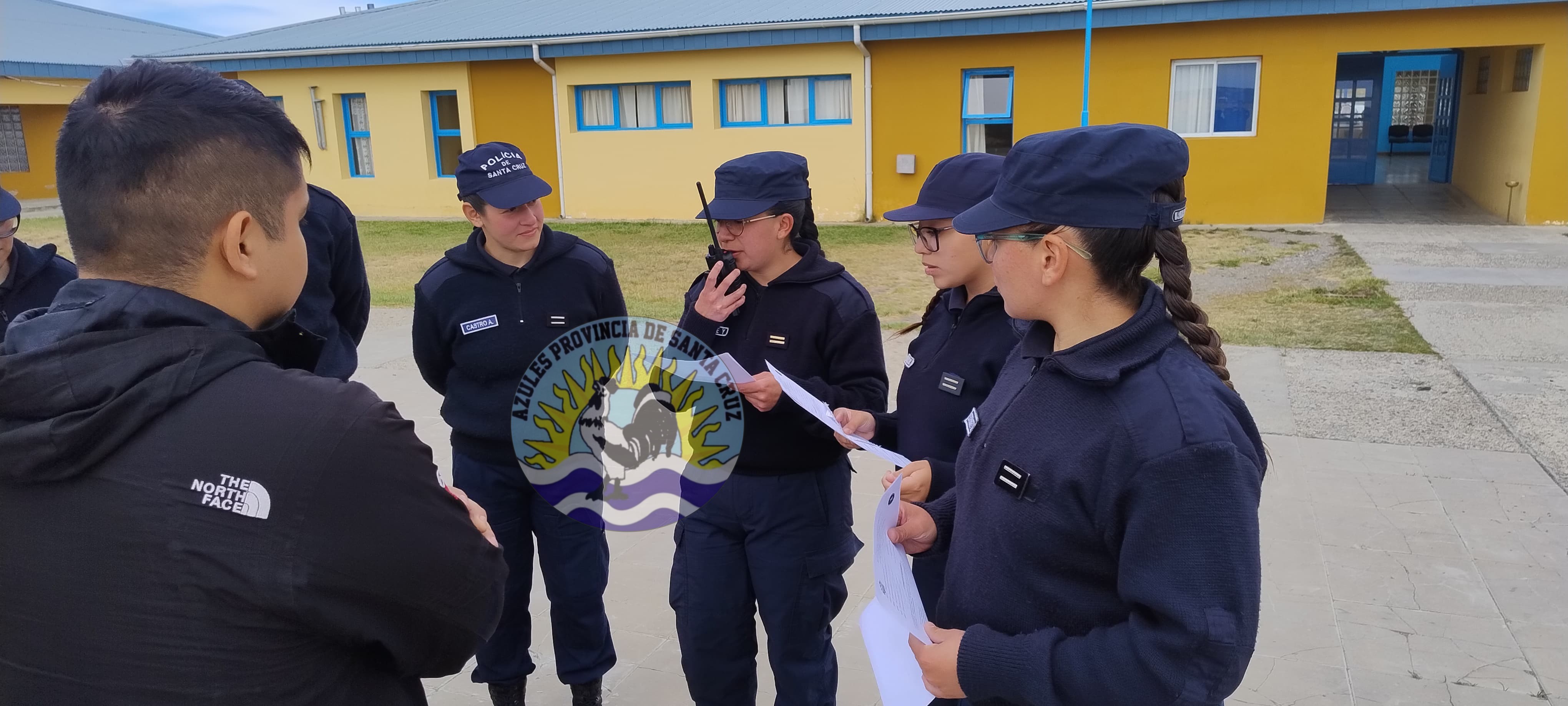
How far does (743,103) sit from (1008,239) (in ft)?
55.0

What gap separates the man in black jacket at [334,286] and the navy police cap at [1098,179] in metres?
2.16

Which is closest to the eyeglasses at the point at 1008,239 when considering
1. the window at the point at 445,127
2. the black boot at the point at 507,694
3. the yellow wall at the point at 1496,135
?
the black boot at the point at 507,694

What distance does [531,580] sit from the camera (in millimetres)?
3562

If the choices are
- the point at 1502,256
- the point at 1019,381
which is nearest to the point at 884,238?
the point at 1502,256

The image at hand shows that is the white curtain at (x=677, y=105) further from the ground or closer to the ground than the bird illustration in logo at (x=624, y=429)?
further from the ground

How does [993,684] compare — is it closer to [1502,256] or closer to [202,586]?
[202,586]

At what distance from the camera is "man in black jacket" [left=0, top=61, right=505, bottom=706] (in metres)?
1.22

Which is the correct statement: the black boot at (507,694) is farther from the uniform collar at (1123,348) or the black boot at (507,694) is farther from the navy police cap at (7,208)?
the uniform collar at (1123,348)

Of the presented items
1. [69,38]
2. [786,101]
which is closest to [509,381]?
[786,101]

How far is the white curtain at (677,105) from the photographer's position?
1828 centimetres

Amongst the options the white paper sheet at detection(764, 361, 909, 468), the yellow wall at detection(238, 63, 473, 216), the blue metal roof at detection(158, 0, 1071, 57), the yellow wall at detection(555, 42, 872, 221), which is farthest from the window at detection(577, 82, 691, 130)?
the white paper sheet at detection(764, 361, 909, 468)

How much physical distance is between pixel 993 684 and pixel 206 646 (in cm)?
116

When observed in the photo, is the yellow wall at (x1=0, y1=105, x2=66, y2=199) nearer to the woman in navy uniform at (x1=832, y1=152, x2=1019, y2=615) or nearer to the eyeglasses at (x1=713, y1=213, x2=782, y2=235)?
the eyeglasses at (x1=713, y1=213, x2=782, y2=235)

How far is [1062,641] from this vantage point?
1.68 m
